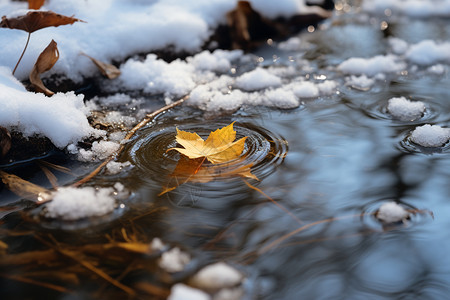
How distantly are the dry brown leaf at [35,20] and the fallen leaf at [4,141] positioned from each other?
0.48 m

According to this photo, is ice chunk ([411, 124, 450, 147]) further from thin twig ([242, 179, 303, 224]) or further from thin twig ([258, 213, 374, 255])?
thin twig ([242, 179, 303, 224])

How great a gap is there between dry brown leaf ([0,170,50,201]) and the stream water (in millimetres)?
32

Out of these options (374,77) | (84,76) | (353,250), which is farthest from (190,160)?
(374,77)

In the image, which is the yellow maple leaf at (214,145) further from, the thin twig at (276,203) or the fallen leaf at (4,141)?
the fallen leaf at (4,141)

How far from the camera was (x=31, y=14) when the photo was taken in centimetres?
167

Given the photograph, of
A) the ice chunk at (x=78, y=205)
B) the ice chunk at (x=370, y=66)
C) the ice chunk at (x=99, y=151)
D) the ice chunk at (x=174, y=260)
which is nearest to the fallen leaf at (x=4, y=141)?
the ice chunk at (x=99, y=151)

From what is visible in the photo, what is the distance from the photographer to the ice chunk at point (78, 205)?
1.27m

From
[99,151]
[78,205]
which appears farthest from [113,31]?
[78,205]

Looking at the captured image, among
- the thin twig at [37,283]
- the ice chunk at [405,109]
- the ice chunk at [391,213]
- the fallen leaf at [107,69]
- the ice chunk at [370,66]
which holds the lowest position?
the thin twig at [37,283]

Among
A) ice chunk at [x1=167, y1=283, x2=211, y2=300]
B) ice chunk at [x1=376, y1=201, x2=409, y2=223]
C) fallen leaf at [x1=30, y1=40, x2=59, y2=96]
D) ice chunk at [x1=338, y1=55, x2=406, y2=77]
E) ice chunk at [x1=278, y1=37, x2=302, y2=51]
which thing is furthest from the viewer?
ice chunk at [x1=278, y1=37, x2=302, y2=51]

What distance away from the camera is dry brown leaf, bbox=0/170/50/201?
1375 millimetres

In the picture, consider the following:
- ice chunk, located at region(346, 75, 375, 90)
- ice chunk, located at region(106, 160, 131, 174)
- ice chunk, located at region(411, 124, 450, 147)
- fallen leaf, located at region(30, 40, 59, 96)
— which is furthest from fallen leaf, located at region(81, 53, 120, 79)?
ice chunk, located at region(411, 124, 450, 147)

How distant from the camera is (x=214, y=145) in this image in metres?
1.57

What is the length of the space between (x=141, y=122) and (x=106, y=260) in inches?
32.8
